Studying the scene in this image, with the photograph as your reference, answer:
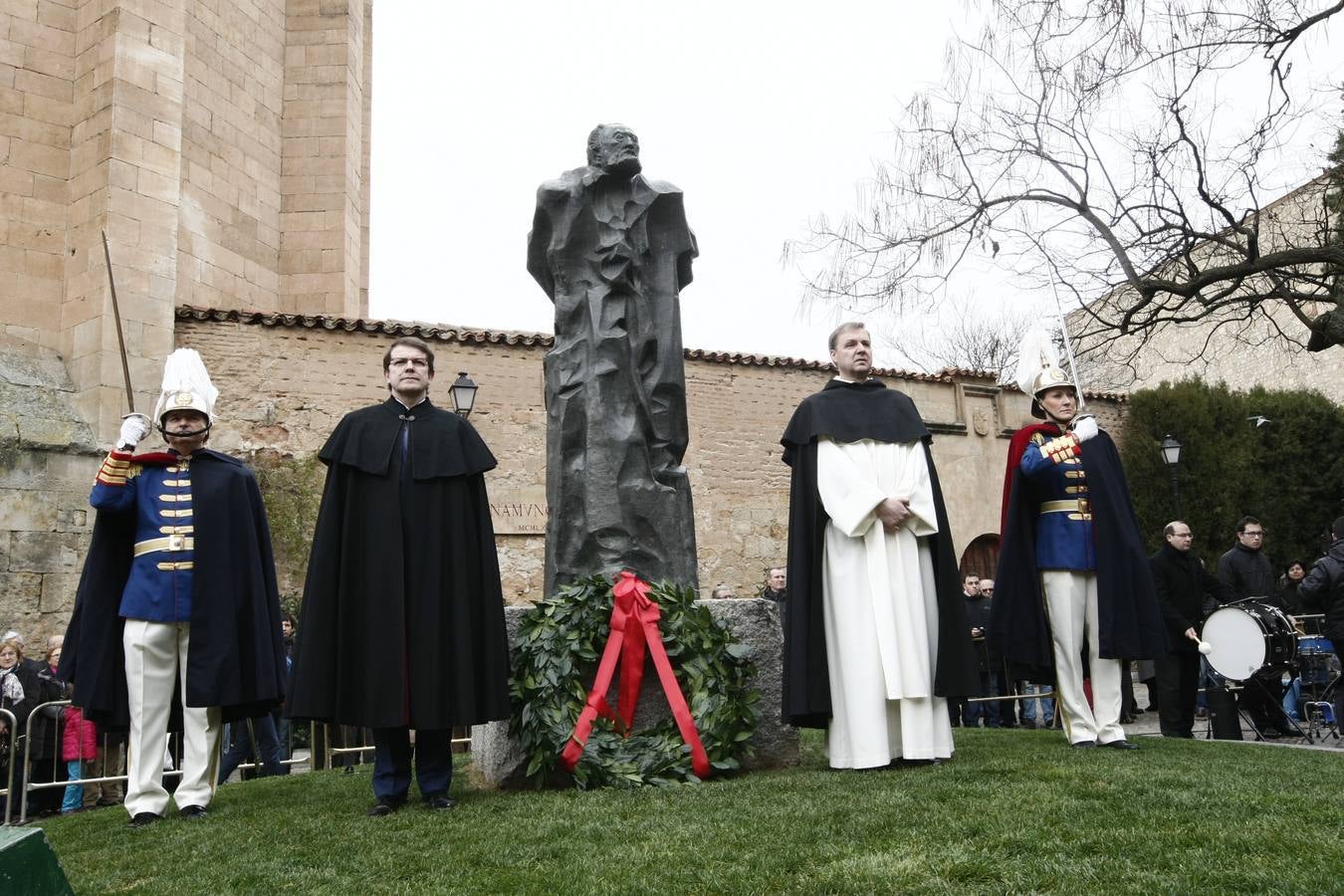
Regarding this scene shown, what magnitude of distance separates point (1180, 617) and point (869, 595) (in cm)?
409

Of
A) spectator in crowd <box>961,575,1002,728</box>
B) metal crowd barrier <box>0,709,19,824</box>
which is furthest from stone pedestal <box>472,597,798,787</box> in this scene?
spectator in crowd <box>961,575,1002,728</box>

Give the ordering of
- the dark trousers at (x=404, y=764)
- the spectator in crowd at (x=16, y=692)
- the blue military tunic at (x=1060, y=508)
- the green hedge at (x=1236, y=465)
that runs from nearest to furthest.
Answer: the dark trousers at (x=404, y=764) → the blue military tunic at (x=1060, y=508) → the spectator in crowd at (x=16, y=692) → the green hedge at (x=1236, y=465)

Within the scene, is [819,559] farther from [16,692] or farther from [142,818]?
[16,692]

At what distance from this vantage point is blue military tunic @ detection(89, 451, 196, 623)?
5348 mm

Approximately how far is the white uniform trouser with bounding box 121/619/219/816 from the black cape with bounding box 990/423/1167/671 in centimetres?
418

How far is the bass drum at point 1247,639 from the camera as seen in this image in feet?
28.2

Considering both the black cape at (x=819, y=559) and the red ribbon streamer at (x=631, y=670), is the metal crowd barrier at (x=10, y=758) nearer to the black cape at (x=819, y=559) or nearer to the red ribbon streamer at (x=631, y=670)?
the red ribbon streamer at (x=631, y=670)

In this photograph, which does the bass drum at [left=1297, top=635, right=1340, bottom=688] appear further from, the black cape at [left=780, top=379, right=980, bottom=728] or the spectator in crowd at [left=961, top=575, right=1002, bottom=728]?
the black cape at [left=780, top=379, right=980, bottom=728]

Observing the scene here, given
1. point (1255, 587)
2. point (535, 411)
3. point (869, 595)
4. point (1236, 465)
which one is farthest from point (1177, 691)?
point (1236, 465)

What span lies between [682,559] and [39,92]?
41.0 ft

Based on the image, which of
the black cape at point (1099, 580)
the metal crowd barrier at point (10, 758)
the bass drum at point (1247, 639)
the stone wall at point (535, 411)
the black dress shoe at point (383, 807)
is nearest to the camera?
the black dress shoe at point (383, 807)

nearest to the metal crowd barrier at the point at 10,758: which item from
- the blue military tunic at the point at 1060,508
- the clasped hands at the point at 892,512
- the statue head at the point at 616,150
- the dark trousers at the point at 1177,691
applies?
the statue head at the point at 616,150

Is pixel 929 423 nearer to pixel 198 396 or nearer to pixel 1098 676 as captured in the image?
pixel 1098 676

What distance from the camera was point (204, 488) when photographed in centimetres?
562
